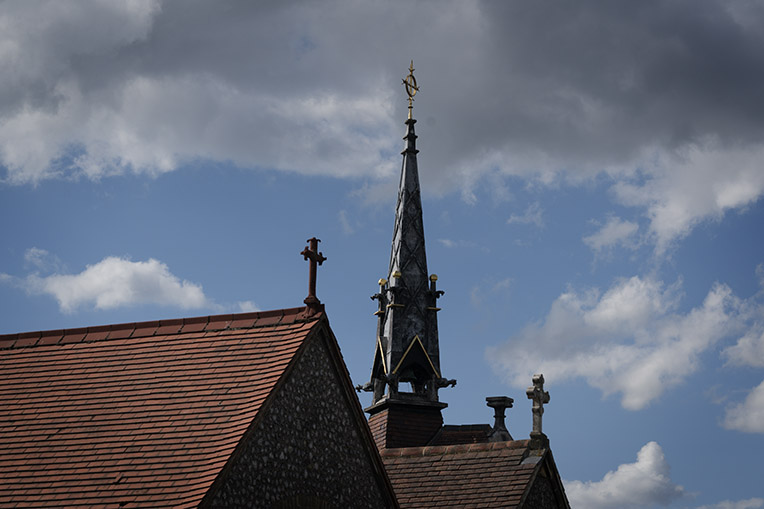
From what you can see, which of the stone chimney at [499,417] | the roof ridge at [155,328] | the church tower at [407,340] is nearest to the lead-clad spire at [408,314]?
the church tower at [407,340]

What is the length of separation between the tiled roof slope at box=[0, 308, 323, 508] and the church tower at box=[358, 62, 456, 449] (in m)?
15.5

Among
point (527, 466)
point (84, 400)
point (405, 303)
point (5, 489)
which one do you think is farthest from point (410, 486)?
point (405, 303)

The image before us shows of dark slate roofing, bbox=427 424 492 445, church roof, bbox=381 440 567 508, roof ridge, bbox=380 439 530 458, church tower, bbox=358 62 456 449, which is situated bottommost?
church roof, bbox=381 440 567 508

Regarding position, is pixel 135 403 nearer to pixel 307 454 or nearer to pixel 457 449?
pixel 307 454

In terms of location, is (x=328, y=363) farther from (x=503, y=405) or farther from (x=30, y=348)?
(x=503, y=405)

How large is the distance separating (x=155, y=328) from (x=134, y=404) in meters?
2.34

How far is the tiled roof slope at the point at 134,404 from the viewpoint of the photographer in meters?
15.6

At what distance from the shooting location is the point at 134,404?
57.1 ft

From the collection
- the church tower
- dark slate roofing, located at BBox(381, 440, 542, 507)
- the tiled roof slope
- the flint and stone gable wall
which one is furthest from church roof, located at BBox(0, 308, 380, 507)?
the church tower

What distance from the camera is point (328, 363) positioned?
18016mm

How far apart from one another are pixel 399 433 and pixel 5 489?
19.4 m

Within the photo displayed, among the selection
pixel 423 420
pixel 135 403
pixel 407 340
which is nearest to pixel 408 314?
pixel 407 340

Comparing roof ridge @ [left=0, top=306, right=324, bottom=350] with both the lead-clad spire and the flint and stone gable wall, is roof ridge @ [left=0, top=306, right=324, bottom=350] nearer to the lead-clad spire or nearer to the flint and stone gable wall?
the flint and stone gable wall

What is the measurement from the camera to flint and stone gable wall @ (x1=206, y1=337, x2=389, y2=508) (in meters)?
15.9
